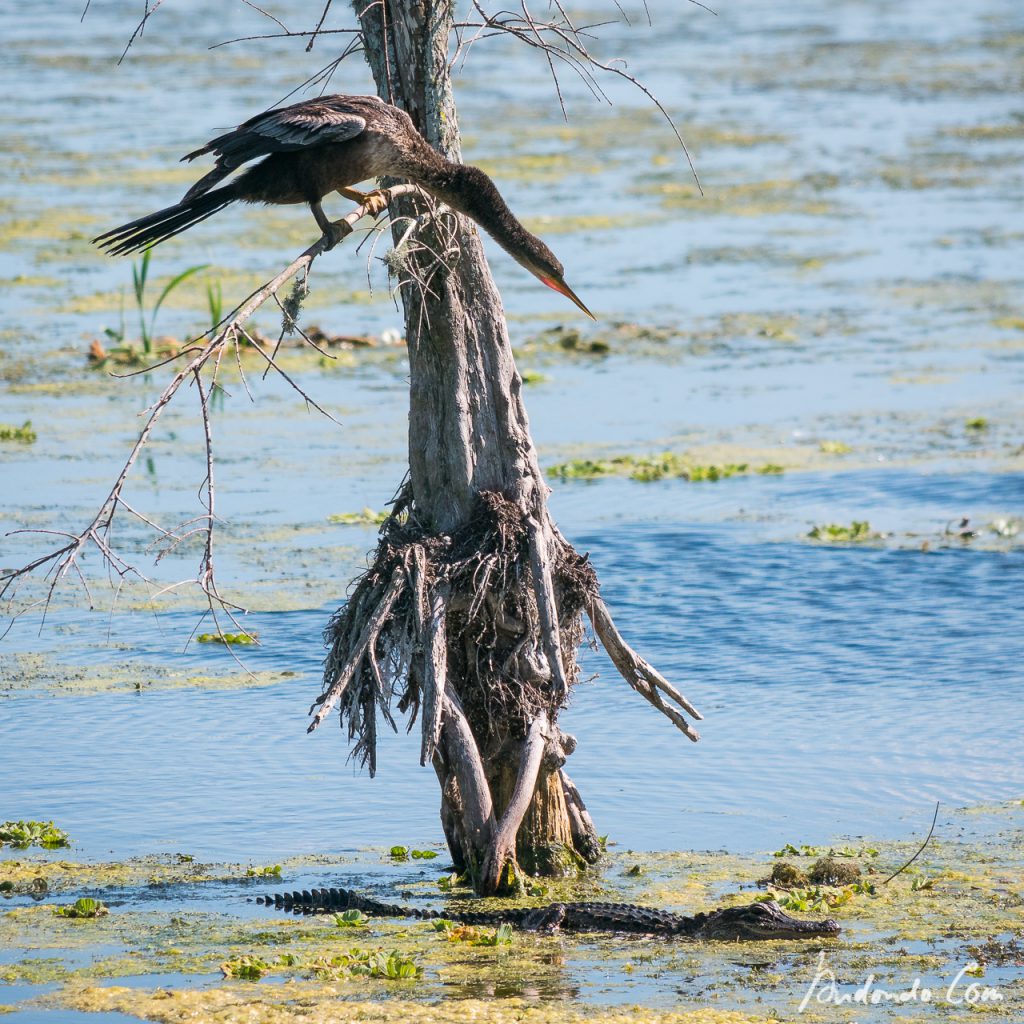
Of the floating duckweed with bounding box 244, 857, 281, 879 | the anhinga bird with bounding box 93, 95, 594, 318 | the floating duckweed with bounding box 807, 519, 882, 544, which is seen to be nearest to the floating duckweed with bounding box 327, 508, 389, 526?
the floating duckweed with bounding box 807, 519, 882, 544

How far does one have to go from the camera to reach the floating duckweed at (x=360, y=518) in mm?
10836

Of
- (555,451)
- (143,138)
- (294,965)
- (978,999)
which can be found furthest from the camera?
(143,138)

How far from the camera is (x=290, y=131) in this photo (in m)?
5.84

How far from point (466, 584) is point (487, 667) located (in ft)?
1.10

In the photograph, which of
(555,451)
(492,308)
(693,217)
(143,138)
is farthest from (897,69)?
(492,308)

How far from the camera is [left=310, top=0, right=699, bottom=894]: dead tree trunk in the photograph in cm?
618

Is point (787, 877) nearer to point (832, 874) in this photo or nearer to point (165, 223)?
point (832, 874)

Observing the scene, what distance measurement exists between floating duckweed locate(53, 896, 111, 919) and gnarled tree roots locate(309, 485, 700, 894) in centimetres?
102

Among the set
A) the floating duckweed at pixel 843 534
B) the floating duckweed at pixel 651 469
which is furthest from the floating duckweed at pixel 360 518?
the floating duckweed at pixel 843 534

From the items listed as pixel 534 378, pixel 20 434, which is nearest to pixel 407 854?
pixel 20 434

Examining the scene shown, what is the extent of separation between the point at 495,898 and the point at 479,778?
436 millimetres

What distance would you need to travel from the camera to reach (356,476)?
38.9 ft

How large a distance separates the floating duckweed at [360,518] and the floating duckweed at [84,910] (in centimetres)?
496

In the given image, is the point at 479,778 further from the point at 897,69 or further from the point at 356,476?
the point at 897,69
